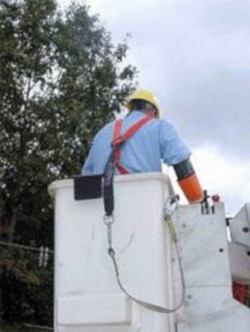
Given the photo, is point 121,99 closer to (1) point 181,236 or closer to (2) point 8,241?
(2) point 8,241

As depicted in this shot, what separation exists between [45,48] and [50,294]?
5559mm

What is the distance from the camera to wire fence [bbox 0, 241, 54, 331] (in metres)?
14.2

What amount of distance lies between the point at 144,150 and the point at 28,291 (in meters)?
12.6

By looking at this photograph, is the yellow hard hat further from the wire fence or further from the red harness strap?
the wire fence

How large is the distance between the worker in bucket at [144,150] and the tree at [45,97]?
33.8 ft

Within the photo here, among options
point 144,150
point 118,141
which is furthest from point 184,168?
point 118,141

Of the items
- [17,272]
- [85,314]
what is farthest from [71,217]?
[17,272]

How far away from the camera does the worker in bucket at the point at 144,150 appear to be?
277 cm

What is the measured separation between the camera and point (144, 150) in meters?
2.84

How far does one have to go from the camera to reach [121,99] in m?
14.7

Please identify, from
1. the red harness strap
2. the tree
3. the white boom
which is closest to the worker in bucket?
the red harness strap

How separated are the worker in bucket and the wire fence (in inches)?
446

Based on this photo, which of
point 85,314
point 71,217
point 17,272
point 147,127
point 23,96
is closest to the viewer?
point 85,314

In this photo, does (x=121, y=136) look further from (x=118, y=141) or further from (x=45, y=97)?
(x=45, y=97)
